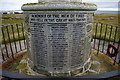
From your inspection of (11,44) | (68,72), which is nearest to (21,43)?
(11,44)

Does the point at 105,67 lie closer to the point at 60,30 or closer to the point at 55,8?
the point at 60,30

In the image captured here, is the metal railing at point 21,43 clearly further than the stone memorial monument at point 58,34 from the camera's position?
Yes

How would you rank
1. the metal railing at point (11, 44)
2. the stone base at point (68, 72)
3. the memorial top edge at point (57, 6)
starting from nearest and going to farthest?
1. the memorial top edge at point (57, 6)
2. the stone base at point (68, 72)
3. the metal railing at point (11, 44)

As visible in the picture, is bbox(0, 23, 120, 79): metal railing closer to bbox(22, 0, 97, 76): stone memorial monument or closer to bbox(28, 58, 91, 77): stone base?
bbox(28, 58, 91, 77): stone base

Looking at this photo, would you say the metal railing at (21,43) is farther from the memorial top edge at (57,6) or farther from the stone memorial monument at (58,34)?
the memorial top edge at (57,6)

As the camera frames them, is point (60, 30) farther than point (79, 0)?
No

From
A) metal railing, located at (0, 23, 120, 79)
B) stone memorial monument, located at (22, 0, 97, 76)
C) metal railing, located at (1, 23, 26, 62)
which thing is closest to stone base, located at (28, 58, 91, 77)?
stone memorial monument, located at (22, 0, 97, 76)

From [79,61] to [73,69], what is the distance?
29cm

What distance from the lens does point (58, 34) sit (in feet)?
13.9

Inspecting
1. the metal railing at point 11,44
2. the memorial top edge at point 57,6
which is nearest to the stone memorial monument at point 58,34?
the memorial top edge at point 57,6

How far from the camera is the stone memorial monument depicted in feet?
13.4

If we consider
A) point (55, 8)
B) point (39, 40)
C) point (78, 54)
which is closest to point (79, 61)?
point (78, 54)

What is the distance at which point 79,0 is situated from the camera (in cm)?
459

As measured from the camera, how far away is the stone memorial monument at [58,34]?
161 inches
